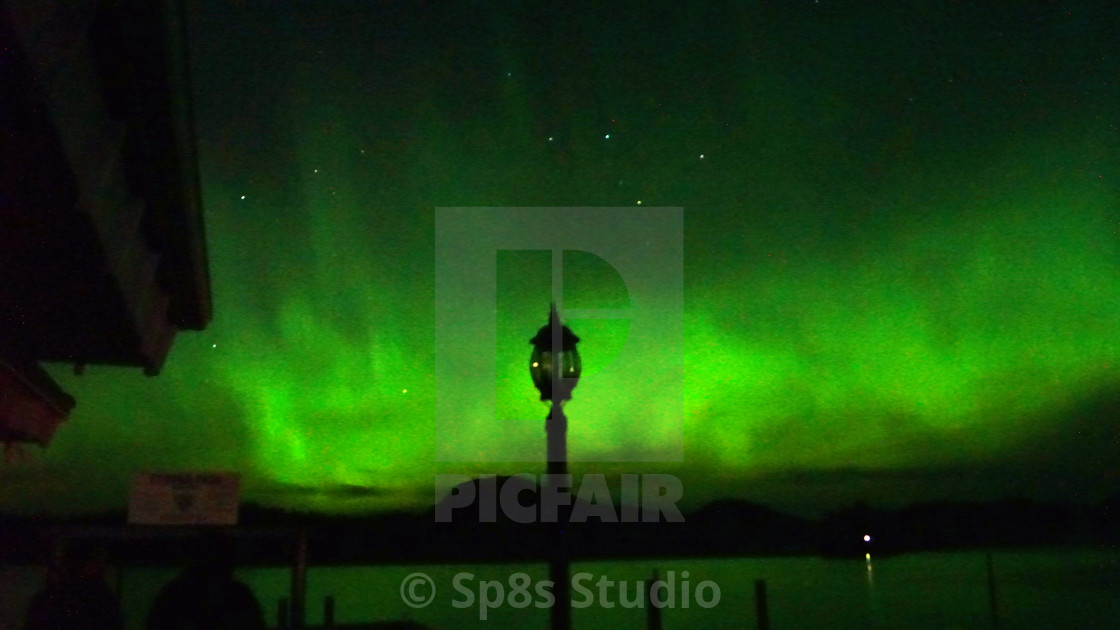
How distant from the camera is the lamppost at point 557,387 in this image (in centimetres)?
653

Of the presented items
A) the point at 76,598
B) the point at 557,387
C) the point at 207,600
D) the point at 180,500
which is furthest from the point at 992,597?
the point at 76,598

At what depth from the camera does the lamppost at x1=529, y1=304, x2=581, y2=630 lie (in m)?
6.53

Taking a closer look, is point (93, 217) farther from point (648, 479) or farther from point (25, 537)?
point (648, 479)

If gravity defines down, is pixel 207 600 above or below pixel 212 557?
below

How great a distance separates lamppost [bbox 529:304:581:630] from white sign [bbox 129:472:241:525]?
115 inches

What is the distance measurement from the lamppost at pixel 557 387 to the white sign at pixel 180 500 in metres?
2.91

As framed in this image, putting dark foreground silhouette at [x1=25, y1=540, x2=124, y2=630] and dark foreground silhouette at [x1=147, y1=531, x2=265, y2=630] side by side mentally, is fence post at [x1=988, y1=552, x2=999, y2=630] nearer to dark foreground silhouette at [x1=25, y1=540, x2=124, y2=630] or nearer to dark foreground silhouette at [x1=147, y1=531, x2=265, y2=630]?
dark foreground silhouette at [x1=147, y1=531, x2=265, y2=630]

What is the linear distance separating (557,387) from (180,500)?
135 inches

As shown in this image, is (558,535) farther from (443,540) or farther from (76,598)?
(76,598)

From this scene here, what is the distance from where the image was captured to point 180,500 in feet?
15.0

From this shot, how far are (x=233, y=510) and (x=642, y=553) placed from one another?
3.33 metres

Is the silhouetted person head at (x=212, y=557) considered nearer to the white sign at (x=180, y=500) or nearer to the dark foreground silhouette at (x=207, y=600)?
the dark foreground silhouette at (x=207, y=600)

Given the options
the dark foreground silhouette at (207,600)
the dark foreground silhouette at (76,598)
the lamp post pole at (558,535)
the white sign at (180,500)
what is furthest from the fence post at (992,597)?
the dark foreground silhouette at (76,598)

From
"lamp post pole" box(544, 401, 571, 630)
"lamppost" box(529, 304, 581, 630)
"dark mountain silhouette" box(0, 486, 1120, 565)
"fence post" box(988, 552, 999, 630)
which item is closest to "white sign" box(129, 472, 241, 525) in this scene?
"dark mountain silhouette" box(0, 486, 1120, 565)
